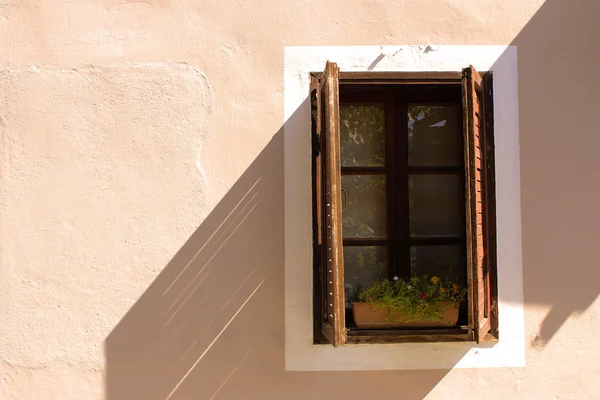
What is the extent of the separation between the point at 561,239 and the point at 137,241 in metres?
2.39

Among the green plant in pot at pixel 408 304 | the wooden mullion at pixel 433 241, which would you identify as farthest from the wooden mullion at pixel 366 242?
the green plant in pot at pixel 408 304

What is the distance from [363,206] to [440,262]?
1.85ft

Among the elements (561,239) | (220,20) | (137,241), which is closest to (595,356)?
(561,239)

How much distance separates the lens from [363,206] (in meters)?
3.46

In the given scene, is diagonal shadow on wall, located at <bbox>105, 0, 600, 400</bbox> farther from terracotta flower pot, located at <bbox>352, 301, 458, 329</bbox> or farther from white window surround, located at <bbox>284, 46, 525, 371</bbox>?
terracotta flower pot, located at <bbox>352, 301, 458, 329</bbox>

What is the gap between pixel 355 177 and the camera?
11.3 feet

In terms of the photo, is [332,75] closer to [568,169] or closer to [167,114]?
[167,114]

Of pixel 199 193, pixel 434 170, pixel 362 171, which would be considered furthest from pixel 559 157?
pixel 199 193

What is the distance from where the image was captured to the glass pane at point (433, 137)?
137 inches

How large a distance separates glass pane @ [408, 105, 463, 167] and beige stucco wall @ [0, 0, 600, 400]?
40cm

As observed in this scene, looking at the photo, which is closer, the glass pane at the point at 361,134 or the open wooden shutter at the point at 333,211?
the open wooden shutter at the point at 333,211

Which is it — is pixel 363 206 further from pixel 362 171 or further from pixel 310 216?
pixel 310 216

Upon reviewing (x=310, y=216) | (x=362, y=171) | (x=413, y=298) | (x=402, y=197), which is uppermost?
(x=362, y=171)

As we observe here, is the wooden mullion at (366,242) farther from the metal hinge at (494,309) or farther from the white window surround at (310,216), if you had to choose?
the metal hinge at (494,309)
